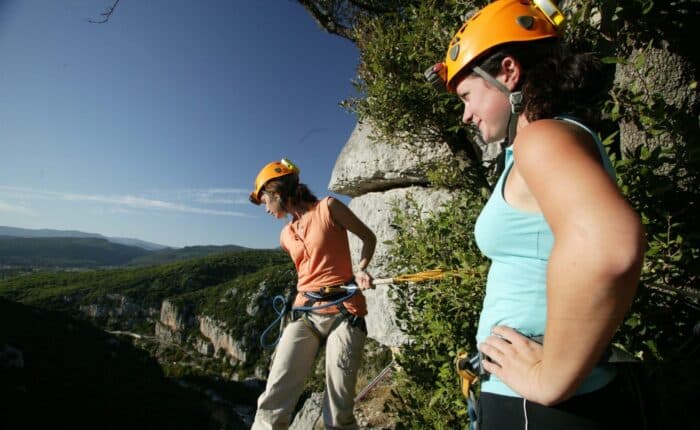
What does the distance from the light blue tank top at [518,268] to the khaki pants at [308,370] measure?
2.45 m

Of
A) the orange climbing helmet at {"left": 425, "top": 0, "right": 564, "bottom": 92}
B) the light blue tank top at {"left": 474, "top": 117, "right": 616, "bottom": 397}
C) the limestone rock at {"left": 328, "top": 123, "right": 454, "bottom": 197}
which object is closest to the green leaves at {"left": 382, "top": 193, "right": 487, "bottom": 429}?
the light blue tank top at {"left": 474, "top": 117, "right": 616, "bottom": 397}

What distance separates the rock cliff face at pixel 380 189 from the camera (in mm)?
6594

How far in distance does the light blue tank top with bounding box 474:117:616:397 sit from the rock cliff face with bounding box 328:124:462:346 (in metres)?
4.84

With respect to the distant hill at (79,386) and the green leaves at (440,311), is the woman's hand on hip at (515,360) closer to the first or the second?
the green leaves at (440,311)

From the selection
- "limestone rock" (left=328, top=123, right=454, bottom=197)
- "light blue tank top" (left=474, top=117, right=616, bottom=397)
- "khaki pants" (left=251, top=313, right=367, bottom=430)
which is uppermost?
"limestone rock" (left=328, top=123, right=454, bottom=197)

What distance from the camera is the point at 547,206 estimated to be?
877 mm

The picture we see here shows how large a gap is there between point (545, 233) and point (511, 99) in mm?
468

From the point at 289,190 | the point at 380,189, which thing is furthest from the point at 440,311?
the point at 380,189

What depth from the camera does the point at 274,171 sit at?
434 centimetres

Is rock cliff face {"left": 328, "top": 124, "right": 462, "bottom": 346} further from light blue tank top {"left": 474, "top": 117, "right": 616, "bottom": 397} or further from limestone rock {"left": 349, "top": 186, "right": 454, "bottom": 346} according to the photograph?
light blue tank top {"left": 474, "top": 117, "right": 616, "bottom": 397}

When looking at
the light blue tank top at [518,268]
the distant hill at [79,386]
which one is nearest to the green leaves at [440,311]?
the light blue tank top at [518,268]

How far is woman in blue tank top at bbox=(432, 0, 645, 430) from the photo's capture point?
786 mm

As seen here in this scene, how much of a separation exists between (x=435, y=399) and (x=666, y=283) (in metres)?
1.78

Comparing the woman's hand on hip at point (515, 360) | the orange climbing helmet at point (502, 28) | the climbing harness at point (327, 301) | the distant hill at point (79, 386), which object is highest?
the orange climbing helmet at point (502, 28)
